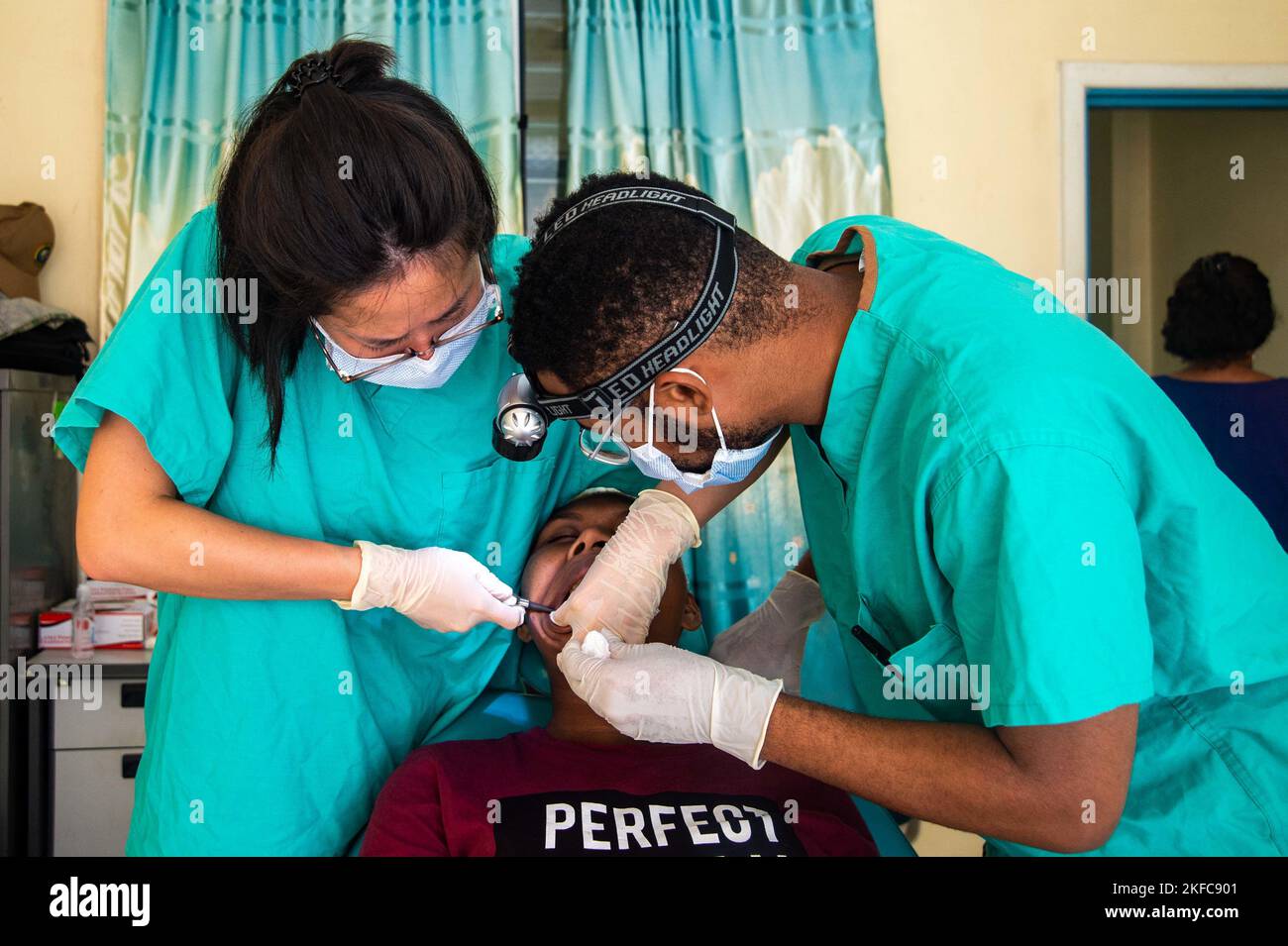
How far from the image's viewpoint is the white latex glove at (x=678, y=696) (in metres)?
1.13

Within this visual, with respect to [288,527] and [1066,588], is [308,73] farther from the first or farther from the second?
[1066,588]

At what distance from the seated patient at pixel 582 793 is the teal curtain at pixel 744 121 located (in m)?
1.09

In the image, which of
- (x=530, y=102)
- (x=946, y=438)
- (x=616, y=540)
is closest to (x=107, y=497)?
(x=616, y=540)

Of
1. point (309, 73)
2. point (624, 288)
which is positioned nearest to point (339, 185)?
point (309, 73)

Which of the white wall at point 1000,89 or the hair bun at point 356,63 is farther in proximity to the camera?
the white wall at point 1000,89

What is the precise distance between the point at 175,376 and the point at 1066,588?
105cm

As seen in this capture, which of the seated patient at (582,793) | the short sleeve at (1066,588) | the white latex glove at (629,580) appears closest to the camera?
the short sleeve at (1066,588)

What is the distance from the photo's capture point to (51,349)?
2.64 m

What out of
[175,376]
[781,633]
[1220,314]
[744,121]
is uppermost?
[744,121]

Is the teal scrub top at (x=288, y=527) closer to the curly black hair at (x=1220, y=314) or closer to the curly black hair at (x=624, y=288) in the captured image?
the curly black hair at (x=624, y=288)

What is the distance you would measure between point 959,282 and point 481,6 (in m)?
2.19

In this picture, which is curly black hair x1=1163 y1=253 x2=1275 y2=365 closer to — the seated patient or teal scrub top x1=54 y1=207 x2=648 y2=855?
the seated patient

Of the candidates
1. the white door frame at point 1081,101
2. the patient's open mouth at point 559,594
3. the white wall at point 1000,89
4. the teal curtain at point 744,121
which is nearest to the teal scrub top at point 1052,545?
the patient's open mouth at point 559,594

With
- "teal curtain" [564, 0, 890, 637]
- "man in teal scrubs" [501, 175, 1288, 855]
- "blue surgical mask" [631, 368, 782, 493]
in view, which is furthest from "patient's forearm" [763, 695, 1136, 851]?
"teal curtain" [564, 0, 890, 637]
